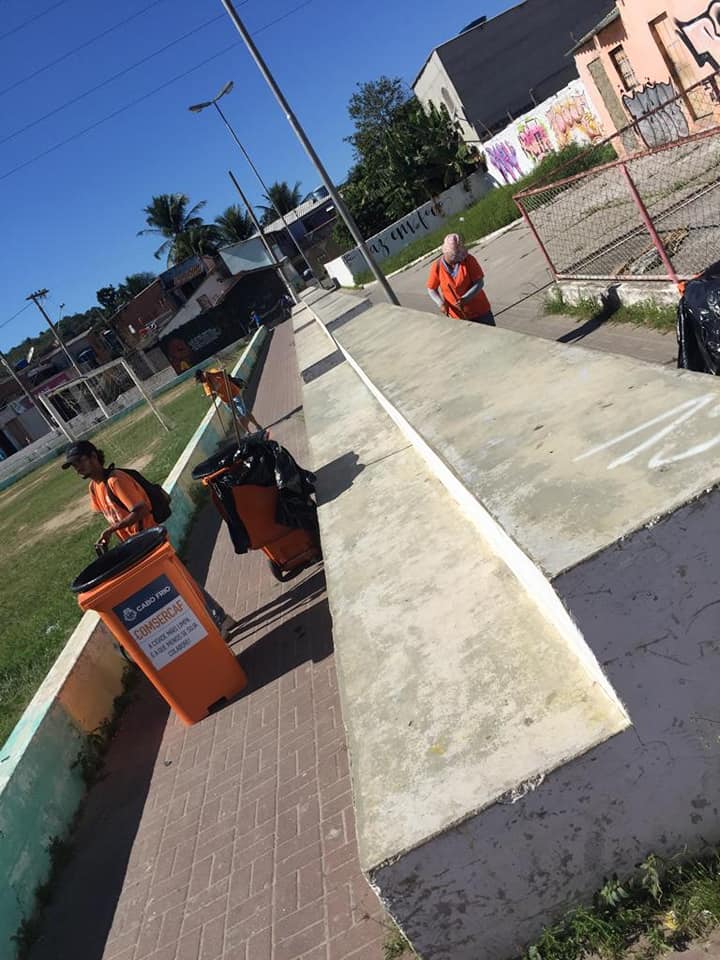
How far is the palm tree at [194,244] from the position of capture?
233 ft

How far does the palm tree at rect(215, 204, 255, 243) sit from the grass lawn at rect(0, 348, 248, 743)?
40.7 meters

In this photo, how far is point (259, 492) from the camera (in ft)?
22.2

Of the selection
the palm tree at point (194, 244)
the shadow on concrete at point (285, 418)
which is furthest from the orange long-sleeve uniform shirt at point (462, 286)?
the palm tree at point (194, 244)

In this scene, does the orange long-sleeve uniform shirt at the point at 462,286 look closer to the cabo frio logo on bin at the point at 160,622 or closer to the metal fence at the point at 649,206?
the metal fence at the point at 649,206

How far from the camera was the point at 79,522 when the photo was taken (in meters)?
19.7

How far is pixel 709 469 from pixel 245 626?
208 inches

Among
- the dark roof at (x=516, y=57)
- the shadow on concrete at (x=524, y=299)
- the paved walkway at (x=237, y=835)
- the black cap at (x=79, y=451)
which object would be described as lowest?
the paved walkway at (x=237, y=835)

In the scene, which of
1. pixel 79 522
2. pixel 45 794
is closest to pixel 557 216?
pixel 79 522

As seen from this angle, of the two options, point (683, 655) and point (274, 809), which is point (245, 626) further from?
→ point (683, 655)

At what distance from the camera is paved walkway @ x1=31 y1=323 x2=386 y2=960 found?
3.53 meters

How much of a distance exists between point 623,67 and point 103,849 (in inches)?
973

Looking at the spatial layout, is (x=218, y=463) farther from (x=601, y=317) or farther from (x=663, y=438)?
(x=601, y=317)

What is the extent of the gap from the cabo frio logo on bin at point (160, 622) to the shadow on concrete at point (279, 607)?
1.19 m

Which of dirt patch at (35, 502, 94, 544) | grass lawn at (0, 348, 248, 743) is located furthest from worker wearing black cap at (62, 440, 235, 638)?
dirt patch at (35, 502, 94, 544)
